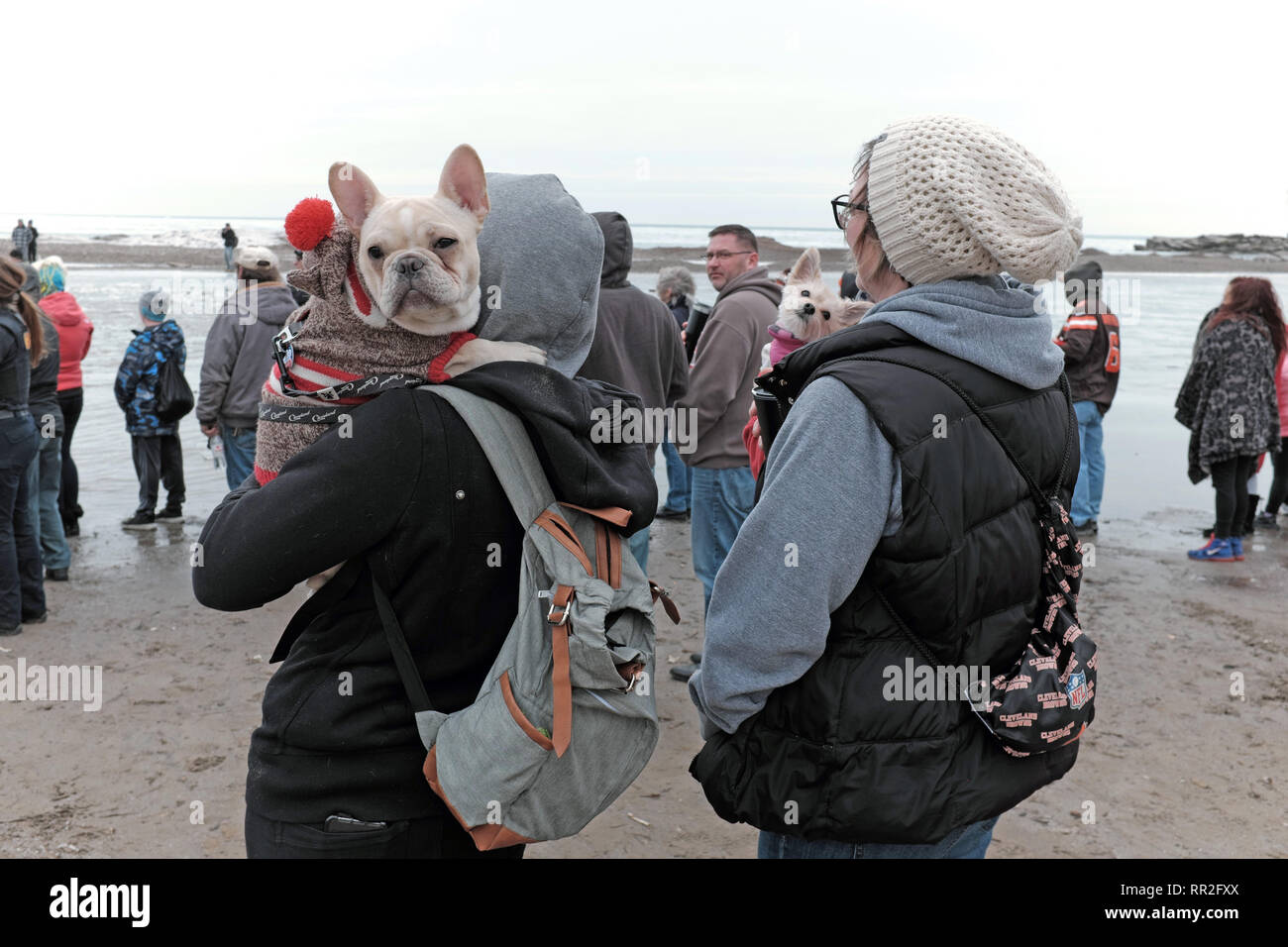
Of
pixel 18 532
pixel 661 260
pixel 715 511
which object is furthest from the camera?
pixel 661 260

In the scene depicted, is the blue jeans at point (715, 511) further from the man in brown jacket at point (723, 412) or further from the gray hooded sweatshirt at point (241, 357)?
the gray hooded sweatshirt at point (241, 357)

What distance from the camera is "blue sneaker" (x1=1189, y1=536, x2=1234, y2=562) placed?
8.38m

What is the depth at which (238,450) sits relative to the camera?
24.9 feet

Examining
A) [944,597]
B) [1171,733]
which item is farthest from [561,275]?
[1171,733]

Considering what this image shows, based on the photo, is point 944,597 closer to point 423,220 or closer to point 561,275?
point 561,275

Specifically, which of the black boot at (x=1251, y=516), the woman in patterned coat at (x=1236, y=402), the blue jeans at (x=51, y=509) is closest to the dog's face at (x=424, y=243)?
the blue jeans at (x=51, y=509)

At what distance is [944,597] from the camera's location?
199 centimetres

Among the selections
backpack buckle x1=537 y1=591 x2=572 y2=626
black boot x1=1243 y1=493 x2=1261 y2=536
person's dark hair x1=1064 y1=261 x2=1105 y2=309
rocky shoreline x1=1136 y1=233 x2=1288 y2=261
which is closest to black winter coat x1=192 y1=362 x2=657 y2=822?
backpack buckle x1=537 y1=591 x2=572 y2=626

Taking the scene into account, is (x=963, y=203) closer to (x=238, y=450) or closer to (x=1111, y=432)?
(x=238, y=450)

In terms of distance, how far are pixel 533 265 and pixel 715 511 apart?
3707 mm

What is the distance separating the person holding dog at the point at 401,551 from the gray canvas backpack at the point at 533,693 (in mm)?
45

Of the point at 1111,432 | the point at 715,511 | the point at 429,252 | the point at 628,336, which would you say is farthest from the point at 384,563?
the point at 1111,432

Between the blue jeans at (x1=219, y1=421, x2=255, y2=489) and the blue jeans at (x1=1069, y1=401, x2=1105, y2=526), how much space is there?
6683 millimetres

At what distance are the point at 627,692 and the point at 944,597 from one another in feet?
2.19
